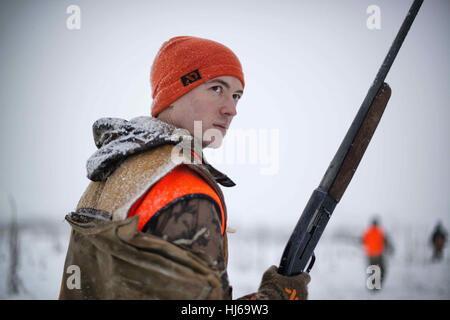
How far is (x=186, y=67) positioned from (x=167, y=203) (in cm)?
91

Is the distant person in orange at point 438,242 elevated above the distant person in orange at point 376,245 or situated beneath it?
situated beneath

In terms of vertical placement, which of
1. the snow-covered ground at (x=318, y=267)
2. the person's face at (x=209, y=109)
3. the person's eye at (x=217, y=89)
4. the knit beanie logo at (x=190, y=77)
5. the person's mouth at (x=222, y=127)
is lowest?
the snow-covered ground at (x=318, y=267)

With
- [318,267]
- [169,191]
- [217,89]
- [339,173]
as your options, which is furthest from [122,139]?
[318,267]

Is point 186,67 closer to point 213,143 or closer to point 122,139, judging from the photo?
point 213,143

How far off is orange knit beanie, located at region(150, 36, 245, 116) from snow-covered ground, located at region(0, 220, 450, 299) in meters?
1.71

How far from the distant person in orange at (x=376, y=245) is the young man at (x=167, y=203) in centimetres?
858

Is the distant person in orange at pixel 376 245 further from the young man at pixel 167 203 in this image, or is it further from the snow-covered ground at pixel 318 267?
the young man at pixel 167 203

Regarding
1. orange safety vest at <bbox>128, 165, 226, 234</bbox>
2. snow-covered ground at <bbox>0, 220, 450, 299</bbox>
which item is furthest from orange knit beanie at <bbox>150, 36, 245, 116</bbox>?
snow-covered ground at <bbox>0, 220, 450, 299</bbox>

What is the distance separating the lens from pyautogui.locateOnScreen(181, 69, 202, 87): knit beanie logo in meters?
1.67

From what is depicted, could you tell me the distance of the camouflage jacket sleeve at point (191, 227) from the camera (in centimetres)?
112

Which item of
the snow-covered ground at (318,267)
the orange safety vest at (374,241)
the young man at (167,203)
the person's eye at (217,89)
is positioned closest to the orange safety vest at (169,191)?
the young man at (167,203)

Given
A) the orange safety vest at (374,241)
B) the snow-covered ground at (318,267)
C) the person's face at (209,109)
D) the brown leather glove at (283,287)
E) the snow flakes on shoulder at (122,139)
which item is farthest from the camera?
the orange safety vest at (374,241)

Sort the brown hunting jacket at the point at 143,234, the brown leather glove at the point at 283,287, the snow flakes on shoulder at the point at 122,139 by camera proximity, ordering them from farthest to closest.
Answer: the brown leather glove at the point at 283,287 → the snow flakes on shoulder at the point at 122,139 → the brown hunting jacket at the point at 143,234

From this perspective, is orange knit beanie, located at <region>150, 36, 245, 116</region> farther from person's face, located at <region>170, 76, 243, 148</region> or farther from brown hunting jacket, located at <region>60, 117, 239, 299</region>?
brown hunting jacket, located at <region>60, 117, 239, 299</region>
